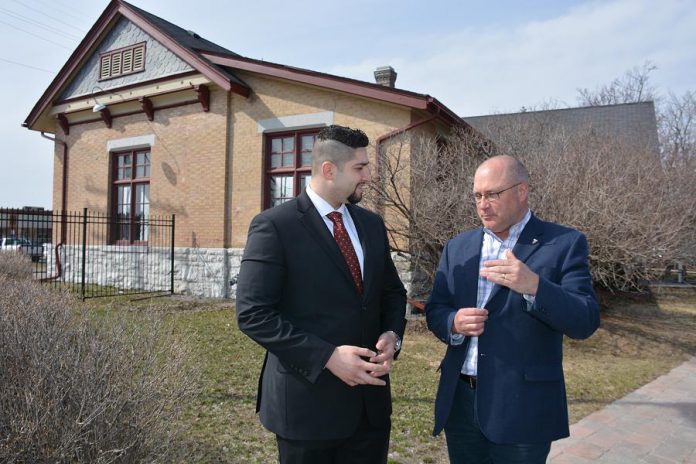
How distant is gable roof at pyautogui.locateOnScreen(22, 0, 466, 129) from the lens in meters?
9.84

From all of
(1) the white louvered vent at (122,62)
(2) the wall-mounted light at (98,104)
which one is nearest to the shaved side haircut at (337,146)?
(1) the white louvered vent at (122,62)

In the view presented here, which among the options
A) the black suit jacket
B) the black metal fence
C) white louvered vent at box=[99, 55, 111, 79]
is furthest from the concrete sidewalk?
white louvered vent at box=[99, 55, 111, 79]

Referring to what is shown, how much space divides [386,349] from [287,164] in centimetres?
1013

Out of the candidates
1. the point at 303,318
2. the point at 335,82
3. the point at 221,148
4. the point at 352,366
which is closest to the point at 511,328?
the point at 352,366

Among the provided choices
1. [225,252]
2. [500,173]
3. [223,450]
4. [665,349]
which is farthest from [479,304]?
[225,252]

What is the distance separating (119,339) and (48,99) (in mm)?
15401

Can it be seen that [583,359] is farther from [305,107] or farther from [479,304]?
[305,107]

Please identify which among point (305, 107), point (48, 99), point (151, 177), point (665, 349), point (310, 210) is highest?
point (48, 99)

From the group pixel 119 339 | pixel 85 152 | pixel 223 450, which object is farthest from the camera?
pixel 85 152

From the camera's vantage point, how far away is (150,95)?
13461 mm

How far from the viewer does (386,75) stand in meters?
13.4

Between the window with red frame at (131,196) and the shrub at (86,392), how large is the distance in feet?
36.1

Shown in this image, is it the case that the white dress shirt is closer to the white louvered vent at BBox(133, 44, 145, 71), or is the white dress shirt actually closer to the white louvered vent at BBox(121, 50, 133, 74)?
the white louvered vent at BBox(133, 44, 145, 71)

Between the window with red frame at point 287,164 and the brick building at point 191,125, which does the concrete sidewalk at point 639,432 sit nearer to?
the brick building at point 191,125
